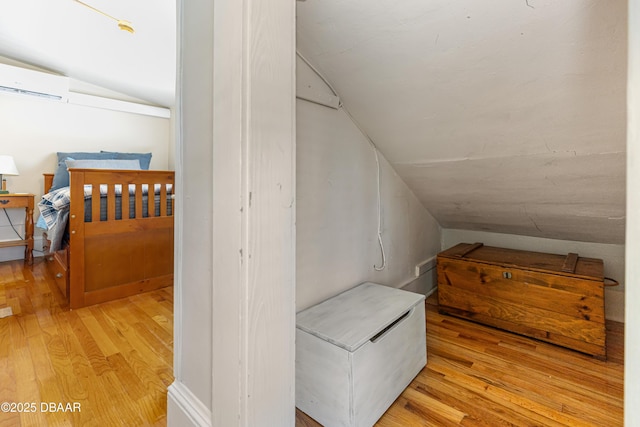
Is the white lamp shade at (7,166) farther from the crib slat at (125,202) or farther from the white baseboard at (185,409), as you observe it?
the white baseboard at (185,409)

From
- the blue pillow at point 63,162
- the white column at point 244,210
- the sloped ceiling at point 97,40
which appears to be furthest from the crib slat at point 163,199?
the white column at point 244,210

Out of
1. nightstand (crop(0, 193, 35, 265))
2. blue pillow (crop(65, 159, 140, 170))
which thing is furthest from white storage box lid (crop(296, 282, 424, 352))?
nightstand (crop(0, 193, 35, 265))

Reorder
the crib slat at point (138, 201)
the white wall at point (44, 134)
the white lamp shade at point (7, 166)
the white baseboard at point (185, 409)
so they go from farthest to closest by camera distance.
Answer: the white wall at point (44, 134)
the white lamp shade at point (7, 166)
the crib slat at point (138, 201)
the white baseboard at point (185, 409)

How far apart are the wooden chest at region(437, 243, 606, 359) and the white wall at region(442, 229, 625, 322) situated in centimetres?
11

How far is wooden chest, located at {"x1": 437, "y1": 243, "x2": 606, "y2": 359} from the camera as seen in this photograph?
53.4 inches

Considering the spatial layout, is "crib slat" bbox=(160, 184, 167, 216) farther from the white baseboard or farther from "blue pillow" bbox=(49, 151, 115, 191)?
the white baseboard

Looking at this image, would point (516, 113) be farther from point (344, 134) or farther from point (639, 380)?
point (639, 380)

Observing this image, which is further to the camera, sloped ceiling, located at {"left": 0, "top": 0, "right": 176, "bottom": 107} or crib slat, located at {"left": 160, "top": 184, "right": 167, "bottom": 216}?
crib slat, located at {"left": 160, "top": 184, "right": 167, "bottom": 216}

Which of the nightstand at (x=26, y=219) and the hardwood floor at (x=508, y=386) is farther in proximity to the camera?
the nightstand at (x=26, y=219)

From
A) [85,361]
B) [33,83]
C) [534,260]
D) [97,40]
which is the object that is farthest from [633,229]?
[33,83]

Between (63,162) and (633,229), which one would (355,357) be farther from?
(63,162)

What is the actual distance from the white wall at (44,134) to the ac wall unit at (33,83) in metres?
0.09

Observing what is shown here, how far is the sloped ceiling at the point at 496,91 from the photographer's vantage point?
0.83 meters

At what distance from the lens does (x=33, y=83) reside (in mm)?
2877
